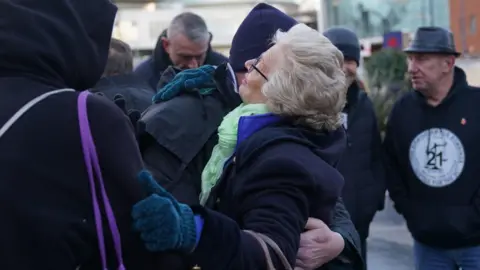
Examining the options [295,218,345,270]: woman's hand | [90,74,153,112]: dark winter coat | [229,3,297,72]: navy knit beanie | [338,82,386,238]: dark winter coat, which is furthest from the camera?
[338,82,386,238]: dark winter coat

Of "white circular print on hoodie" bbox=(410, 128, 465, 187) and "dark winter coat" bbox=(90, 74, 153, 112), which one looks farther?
"white circular print on hoodie" bbox=(410, 128, 465, 187)

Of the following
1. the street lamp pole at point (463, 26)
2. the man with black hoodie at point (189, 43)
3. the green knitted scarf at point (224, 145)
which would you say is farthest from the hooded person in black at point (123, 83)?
the street lamp pole at point (463, 26)

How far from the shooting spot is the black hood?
1812 mm

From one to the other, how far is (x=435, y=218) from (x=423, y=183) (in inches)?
9.5

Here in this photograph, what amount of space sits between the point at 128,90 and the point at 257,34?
5.81ft

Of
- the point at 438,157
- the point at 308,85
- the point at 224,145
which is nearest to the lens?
the point at 308,85

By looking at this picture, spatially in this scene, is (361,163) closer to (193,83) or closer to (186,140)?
(193,83)

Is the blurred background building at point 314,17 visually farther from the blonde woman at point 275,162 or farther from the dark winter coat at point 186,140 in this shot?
the blonde woman at point 275,162

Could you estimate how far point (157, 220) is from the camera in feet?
5.98

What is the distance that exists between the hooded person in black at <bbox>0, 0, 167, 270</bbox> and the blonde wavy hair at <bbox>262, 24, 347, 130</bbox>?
66 cm

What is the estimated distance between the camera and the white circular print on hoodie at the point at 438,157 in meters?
5.05

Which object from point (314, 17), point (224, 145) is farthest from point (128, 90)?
point (314, 17)

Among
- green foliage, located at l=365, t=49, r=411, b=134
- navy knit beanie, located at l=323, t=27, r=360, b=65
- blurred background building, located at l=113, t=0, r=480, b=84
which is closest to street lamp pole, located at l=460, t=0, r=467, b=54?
green foliage, located at l=365, t=49, r=411, b=134

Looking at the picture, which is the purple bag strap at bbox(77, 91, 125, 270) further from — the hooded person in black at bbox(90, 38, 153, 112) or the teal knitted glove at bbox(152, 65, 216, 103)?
the hooded person in black at bbox(90, 38, 153, 112)
